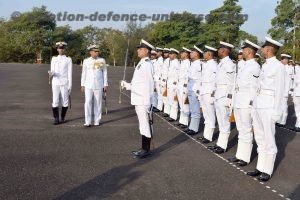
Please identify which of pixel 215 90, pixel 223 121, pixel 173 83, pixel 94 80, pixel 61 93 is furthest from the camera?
pixel 173 83

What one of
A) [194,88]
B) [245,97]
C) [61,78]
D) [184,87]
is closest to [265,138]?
[245,97]

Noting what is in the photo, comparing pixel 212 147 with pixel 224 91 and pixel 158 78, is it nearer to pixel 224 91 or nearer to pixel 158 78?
pixel 224 91

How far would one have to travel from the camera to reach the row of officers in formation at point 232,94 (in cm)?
672

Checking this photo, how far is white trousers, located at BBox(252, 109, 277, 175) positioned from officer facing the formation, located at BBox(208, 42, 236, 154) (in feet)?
4.46

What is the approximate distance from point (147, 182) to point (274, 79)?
2559mm

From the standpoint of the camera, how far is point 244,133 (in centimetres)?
769

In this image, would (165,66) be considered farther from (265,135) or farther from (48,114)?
(265,135)

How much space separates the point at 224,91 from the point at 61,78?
4.75 meters

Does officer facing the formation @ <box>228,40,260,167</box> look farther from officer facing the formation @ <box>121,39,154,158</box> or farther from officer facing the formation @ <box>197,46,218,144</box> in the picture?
officer facing the formation @ <box>121,39,154,158</box>

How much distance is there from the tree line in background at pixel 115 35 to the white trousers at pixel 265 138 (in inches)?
1882

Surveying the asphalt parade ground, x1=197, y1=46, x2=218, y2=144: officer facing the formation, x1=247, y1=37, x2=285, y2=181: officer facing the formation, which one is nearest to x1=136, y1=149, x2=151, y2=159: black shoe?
the asphalt parade ground

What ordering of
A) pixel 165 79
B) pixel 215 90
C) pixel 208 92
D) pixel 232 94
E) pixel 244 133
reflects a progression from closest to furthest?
pixel 244 133 → pixel 232 94 → pixel 215 90 → pixel 208 92 → pixel 165 79

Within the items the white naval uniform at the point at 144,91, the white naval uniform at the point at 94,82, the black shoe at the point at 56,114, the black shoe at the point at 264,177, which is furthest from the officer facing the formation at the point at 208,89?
the black shoe at the point at 56,114

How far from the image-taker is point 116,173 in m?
6.68
